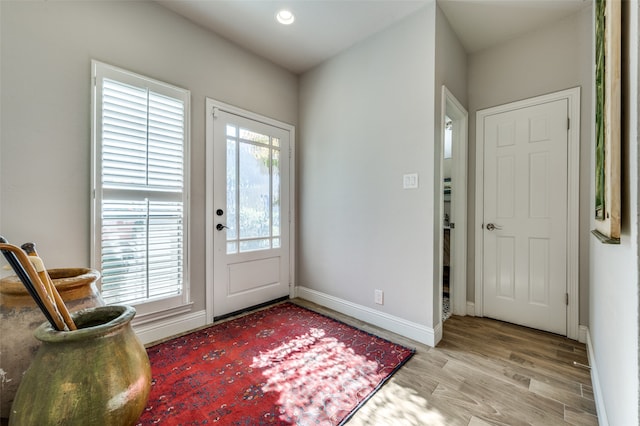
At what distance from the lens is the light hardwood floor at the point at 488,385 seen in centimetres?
143

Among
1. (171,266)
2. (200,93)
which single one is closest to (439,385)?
(171,266)

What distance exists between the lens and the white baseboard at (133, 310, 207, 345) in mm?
2139

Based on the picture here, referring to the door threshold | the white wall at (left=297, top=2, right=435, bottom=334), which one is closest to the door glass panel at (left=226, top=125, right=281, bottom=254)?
the white wall at (left=297, top=2, right=435, bottom=334)

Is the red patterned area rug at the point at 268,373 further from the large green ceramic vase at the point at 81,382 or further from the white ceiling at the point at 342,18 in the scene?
the white ceiling at the point at 342,18

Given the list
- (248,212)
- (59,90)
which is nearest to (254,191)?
(248,212)

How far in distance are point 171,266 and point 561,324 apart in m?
3.38

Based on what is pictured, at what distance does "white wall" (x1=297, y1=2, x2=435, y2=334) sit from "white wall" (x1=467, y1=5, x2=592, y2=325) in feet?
3.08

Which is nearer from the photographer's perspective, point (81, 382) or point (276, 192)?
point (81, 382)

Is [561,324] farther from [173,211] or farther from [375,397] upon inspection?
[173,211]

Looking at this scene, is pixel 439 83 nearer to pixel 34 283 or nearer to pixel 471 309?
pixel 471 309

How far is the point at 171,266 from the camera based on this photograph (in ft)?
7.51

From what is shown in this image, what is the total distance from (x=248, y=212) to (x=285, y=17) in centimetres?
182

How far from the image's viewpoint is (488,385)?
5.51 ft

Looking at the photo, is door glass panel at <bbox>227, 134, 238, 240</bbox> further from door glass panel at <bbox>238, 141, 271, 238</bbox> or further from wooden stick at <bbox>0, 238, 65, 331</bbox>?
wooden stick at <bbox>0, 238, 65, 331</bbox>
